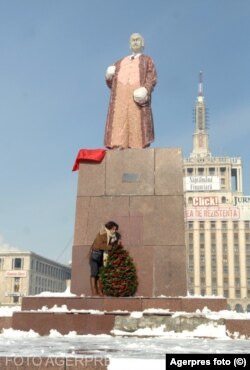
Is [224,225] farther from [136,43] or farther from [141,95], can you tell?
[141,95]

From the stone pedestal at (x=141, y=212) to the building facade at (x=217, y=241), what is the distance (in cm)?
7105

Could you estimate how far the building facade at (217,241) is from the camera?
81062mm

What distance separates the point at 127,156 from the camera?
1206 centimetres

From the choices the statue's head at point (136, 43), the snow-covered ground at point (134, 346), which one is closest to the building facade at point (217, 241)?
the statue's head at point (136, 43)

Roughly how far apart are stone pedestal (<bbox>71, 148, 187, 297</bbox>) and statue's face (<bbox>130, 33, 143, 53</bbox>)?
3.31 meters

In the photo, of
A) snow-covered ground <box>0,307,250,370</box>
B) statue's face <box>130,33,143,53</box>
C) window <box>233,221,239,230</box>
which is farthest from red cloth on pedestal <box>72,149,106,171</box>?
window <box>233,221,239,230</box>

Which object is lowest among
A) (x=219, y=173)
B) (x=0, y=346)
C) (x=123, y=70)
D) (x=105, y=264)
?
(x=0, y=346)

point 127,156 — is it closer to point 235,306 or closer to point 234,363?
point 234,363

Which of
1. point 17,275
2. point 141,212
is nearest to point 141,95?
point 141,212

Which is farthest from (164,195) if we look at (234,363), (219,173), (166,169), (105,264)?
(219,173)

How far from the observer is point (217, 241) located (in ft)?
276

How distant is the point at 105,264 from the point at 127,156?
117 inches

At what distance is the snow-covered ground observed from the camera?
4978 millimetres

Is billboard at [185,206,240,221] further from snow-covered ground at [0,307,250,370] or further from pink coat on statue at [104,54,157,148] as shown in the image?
snow-covered ground at [0,307,250,370]
